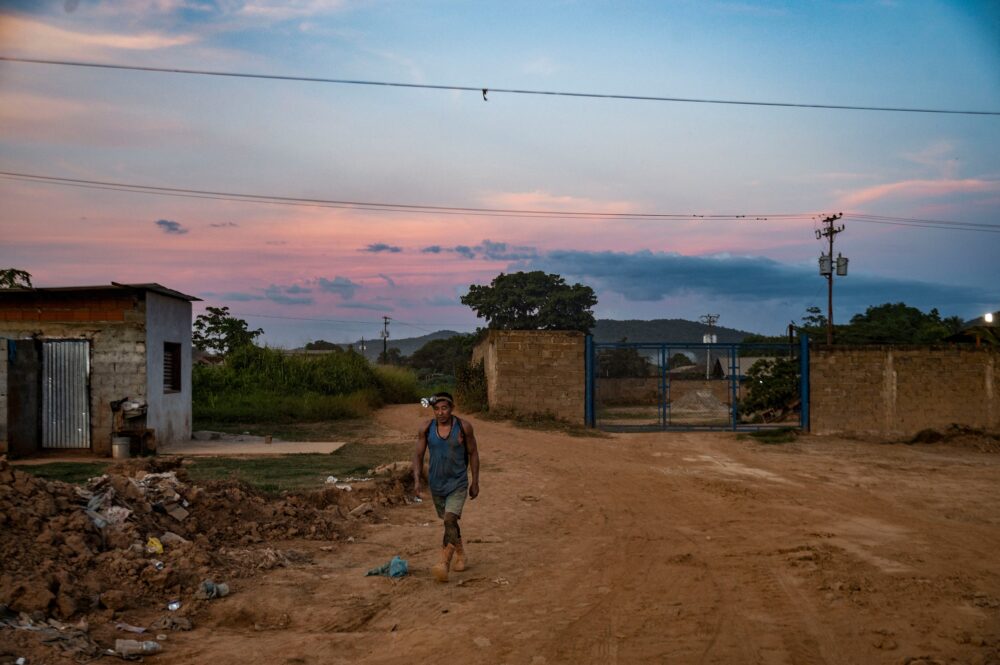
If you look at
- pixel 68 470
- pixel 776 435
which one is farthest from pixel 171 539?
pixel 776 435

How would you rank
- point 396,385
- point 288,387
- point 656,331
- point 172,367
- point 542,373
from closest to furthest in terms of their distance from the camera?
1. point 172,367
2. point 542,373
3. point 288,387
4. point 396,385
5. point 656,331

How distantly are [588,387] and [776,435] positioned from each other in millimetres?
5114

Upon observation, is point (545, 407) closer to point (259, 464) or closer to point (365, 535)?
point (259, 464)

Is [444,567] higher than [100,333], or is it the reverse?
[100,333]

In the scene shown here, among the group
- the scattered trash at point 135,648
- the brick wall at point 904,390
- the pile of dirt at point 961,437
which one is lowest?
the pile of dirt at point 961,437

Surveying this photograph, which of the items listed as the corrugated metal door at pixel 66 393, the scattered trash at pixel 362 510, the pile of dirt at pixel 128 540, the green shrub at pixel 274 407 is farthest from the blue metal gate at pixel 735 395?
the pile of dirt at pixel 128 540

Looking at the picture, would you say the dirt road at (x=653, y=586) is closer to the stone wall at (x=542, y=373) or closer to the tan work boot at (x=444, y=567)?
the tan work boot at (x=444, y=567)

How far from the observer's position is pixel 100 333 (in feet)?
57.4

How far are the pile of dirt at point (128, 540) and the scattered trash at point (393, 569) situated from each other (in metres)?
0.97

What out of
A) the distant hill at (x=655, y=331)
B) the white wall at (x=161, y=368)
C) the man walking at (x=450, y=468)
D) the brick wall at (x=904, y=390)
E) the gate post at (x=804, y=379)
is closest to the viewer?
the man walking at (x=450, y=468)

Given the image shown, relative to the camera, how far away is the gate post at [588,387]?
22.8 m

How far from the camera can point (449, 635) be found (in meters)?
5.80

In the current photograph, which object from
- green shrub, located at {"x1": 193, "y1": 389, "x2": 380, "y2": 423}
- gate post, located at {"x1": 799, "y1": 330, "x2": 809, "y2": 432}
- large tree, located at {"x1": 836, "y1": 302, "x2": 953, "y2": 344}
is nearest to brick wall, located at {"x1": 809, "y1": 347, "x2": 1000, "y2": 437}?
gate post, located at {"x1": 799, "y1": 330, "x2": 809, "y2": 432}

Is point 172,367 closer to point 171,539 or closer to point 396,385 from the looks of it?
point 171,539
